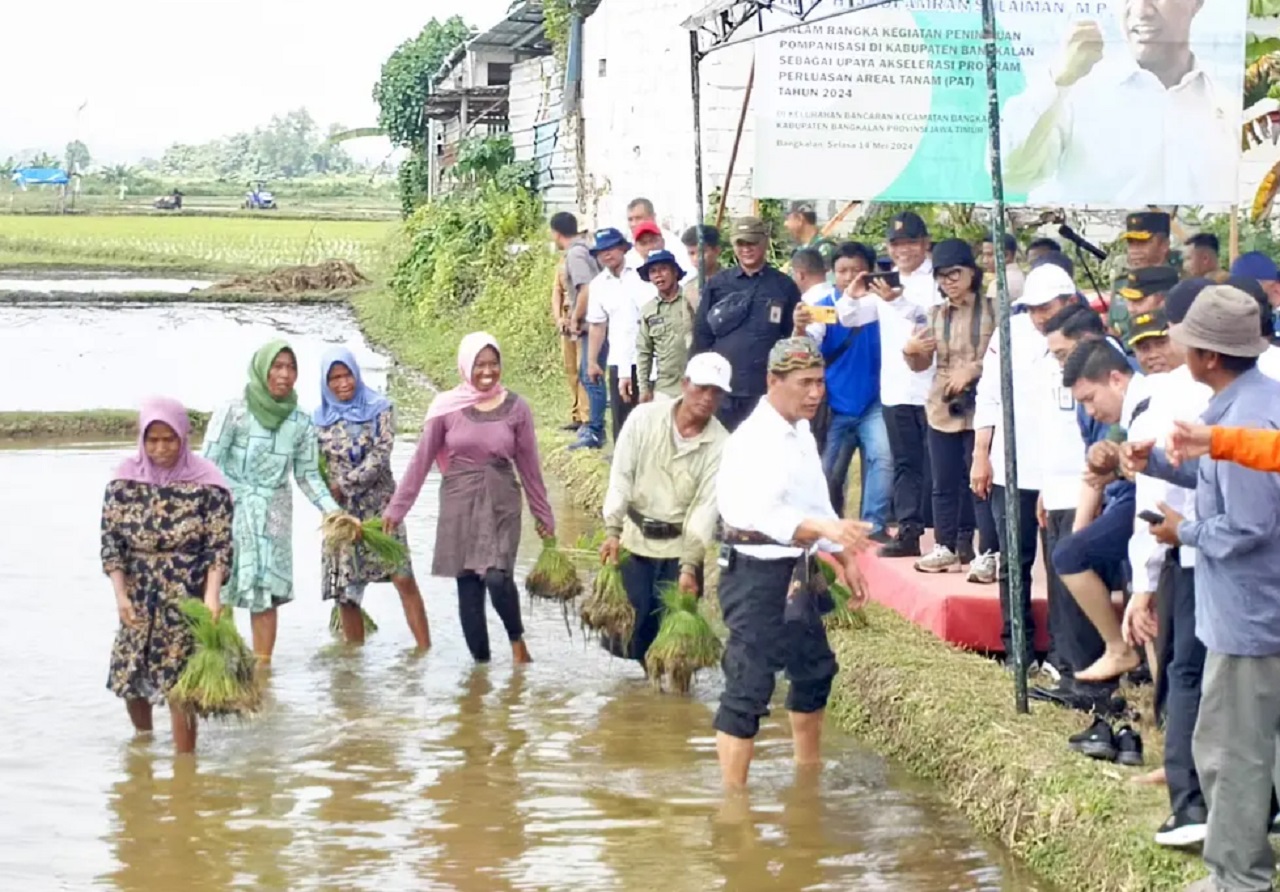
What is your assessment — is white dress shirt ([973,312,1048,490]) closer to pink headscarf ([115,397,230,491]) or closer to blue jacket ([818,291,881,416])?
blue jacket ([818,291,881,416])

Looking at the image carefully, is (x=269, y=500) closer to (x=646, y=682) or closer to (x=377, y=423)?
(x=377, y=423)

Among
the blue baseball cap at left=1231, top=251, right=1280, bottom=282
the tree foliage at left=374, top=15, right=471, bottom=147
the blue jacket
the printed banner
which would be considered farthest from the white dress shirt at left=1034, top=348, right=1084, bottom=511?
the tree foliage at left=374, top=15, right=471, bottom=147

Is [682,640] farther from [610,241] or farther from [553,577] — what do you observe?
[610,241]

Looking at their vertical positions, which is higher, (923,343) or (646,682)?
(923,343)

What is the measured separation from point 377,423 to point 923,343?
8.87ft

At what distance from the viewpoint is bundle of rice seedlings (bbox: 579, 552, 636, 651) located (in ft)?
30.2

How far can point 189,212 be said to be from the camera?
248 ft

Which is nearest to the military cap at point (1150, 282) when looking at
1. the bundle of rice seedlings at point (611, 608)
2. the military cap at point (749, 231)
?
the bundle of rice seedlings at point (611, 608)

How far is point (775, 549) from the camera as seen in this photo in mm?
7227

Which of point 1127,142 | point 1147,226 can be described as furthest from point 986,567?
point 1127,142

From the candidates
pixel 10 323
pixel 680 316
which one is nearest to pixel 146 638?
pixel 680 316

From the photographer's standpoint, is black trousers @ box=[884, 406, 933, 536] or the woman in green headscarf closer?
the woman in green headscarf

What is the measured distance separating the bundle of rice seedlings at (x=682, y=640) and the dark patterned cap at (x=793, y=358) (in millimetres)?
1955

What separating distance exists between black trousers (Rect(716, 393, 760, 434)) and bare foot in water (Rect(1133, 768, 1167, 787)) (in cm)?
454
